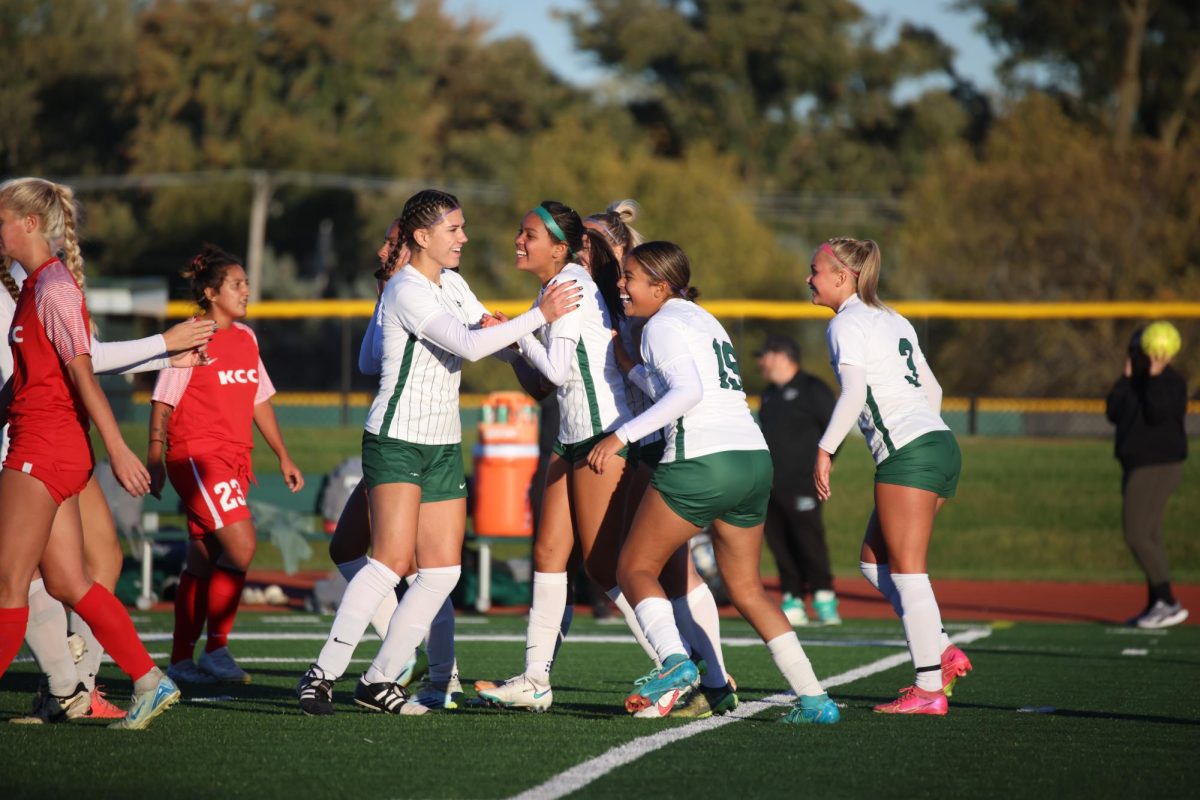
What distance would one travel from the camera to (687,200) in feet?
123

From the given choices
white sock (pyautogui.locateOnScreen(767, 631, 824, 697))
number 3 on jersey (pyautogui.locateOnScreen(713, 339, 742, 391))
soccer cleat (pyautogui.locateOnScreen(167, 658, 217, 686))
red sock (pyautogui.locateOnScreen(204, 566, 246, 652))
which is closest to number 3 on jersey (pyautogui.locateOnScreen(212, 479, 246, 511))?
red sock (pyautogui.locateOnScreen(204, 566, 246, 652))

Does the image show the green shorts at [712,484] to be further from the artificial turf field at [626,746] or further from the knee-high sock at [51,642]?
the knee-high sock at [51,642]

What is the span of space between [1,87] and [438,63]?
42.9ft

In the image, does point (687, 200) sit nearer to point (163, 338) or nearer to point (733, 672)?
point (733, 672)

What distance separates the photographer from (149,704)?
5.90 meters

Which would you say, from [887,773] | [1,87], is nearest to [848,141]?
[1,87]

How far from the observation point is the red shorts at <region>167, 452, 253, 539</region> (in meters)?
7.68

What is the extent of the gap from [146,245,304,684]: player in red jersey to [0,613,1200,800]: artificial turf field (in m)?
0.41

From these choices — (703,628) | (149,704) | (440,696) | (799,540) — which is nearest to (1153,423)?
(799,540)

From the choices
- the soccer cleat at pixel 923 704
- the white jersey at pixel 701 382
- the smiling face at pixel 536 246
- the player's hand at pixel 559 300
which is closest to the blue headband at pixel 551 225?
the smiling face at pixel 536 246

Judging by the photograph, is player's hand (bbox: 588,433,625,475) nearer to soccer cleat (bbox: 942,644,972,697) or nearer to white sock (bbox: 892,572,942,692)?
white sock (bbox: 892,572,942,692)

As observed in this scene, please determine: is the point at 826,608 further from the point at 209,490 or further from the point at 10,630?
the point at 10,630

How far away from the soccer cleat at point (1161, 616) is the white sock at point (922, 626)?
5.70 m

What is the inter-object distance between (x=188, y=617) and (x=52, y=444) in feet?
7.88
